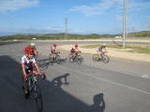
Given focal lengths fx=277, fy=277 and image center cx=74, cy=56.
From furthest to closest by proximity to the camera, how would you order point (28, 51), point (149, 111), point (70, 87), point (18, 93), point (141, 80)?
point (141, 80) < point (70, 87) < point (18, 93) < point (28, 51) < point (149, 111)

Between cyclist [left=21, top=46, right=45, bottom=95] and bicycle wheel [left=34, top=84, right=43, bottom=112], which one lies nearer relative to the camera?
bicycle wheel [left=34, top=84, right=43, bottom=112]

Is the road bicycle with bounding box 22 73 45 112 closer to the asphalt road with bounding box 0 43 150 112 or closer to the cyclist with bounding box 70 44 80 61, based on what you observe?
the asphalt road with bounding box 0 43 150 112

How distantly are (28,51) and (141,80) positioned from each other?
24.3 ft

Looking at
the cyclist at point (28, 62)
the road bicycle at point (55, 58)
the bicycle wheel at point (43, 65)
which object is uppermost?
the cyclist at point (28, 62)

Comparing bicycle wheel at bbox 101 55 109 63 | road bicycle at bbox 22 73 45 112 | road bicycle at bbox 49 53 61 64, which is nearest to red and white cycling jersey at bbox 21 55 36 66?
road bicycle at bbox 22 73 45 112

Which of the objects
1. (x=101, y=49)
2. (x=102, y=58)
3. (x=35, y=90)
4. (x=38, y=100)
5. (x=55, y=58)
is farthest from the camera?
(x=102, y=58)

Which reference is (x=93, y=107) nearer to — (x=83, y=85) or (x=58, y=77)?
(x=83, y=85)

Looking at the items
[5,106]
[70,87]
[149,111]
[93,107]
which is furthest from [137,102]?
[5,106]

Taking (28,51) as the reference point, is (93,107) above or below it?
below

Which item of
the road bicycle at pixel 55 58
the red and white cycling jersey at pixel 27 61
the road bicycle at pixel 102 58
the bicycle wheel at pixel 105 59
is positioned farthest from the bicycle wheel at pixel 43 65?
the red and white cycling jersey at pixel 27 61

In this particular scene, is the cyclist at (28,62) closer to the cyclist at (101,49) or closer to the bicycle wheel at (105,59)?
the cyclist at (101,49)

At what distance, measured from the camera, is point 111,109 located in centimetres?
873

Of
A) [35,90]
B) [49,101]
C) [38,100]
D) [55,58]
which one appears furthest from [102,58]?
[38,100]

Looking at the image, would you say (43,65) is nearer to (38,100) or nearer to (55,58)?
(55,58)
